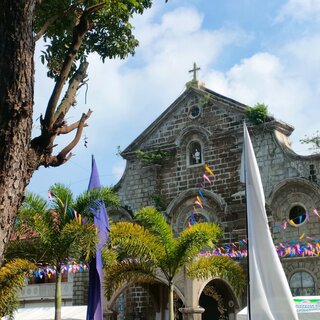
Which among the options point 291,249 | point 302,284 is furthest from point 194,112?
point 302,284

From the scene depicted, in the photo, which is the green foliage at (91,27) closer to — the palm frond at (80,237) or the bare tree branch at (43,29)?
the bare tree branch at (43,29)

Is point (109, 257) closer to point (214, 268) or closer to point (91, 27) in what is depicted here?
point (214, 268)

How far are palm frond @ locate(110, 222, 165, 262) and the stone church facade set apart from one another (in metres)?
1.86

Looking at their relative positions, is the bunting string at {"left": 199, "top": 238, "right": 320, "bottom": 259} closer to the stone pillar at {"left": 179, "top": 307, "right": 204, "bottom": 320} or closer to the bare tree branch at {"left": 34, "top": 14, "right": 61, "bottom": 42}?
the stone pillar at {"left": 179, "top": 307, "right": 204, "bottom": 320}

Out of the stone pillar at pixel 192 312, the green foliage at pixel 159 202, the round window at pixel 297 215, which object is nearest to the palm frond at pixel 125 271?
the stone pillar at pixel 192 312

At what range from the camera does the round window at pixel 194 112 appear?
20.6 metres

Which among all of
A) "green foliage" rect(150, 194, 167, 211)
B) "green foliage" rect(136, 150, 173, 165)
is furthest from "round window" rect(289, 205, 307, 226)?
"green foliage" rect(136, 150, 173, 165)

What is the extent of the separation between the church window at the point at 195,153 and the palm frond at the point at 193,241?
6.53 m

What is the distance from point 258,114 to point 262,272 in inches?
Result: 448

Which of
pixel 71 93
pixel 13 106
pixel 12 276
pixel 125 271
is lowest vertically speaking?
pixel 12 276

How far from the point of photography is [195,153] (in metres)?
20.6

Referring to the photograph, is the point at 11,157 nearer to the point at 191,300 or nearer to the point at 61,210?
the point at 61,210

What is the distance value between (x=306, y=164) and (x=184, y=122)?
4.90 m

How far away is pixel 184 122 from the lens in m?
20.8
